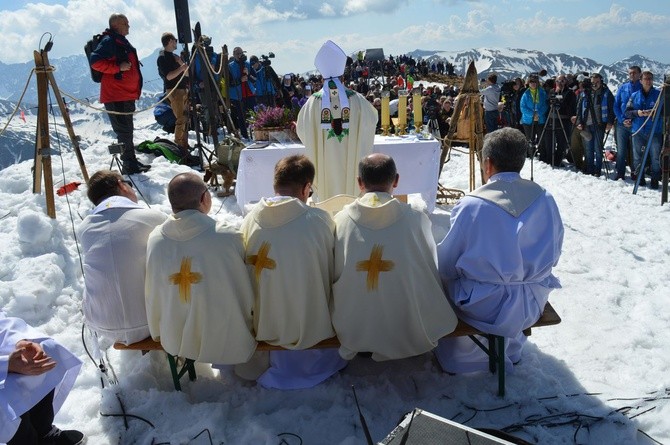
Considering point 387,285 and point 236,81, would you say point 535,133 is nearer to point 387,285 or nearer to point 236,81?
point 236,81

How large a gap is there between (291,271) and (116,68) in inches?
200

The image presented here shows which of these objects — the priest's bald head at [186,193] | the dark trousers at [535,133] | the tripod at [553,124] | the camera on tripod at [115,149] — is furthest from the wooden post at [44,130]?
the dark trousers at [535,133]

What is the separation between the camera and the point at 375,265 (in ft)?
9.89

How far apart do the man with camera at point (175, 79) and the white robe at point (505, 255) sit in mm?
6384

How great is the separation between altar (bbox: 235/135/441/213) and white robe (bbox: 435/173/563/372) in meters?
3.08

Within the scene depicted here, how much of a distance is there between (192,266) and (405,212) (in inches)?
48.7

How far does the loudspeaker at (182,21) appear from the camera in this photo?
8.21 m

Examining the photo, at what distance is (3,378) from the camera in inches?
99.0

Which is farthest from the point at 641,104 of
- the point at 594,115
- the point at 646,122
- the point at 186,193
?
the point at 186,193

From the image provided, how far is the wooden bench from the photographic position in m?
3.16

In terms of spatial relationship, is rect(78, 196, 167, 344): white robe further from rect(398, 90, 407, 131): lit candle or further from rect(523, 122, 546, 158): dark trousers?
rect(523, 122, 546, 158): dark trousers

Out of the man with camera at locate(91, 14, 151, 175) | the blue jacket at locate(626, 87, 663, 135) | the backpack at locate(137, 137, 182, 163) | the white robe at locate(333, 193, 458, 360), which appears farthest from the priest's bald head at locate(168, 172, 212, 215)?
the blue jacket at locate(626, 87, 663, 135)

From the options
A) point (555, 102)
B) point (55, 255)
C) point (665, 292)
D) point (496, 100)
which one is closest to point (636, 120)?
point (555, 102)

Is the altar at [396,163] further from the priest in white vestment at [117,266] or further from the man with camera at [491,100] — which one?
the man with camera at [491,100]
